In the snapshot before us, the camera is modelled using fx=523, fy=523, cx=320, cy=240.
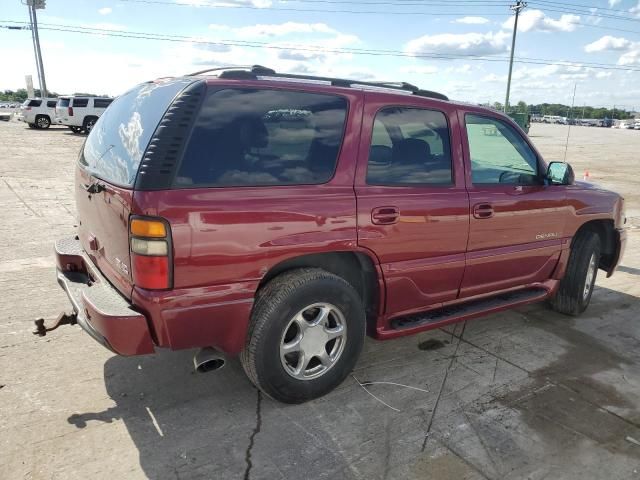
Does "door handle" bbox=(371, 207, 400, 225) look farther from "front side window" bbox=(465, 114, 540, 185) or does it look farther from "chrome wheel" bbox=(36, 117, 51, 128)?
"chrome wheel" bbox=(36, 117, 51, 128)

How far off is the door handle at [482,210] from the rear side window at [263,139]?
119 centimetres

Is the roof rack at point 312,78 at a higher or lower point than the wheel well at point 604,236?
higher

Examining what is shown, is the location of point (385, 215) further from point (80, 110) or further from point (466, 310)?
point (80, 110)

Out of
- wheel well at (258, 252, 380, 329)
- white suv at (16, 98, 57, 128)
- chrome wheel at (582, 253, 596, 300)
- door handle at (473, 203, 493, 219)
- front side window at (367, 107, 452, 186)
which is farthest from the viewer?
white suv at (16, 98, 57, 128)

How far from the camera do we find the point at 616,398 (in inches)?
135

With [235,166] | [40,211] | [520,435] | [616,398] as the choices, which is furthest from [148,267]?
[40,211]

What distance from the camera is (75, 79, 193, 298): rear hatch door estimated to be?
8.98 feet

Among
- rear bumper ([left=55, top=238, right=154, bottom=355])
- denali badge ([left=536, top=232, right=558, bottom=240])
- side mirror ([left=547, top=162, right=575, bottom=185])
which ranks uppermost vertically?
side mirror ([left=547, top=162, right=575, bottom=185])

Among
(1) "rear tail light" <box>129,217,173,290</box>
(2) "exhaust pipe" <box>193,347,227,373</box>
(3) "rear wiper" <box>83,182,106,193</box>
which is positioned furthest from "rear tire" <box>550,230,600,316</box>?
(3) "rear wiper" <box>83,182,106,193</box>

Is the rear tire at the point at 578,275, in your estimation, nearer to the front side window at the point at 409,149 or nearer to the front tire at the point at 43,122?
the front side window at the point at 409,149

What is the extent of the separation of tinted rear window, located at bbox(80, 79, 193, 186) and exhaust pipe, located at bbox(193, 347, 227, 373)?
3.31 feet

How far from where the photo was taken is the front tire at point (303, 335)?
Answer: 293cm

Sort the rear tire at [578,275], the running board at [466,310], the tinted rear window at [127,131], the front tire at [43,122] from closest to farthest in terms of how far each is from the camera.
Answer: the tinted rear window at [127,131] < the running board at [466,310] < the rear tire at [578,275] < the front tire at [43,122]

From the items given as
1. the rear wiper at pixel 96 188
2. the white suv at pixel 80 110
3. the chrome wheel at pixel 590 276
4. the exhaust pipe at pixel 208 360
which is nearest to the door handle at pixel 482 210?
the chrome wheel at pixel 590 276
